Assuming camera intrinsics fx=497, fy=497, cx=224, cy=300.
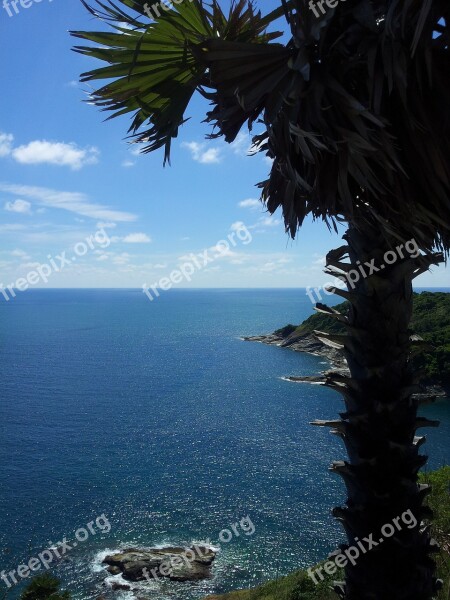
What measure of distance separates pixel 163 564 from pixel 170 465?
1499cm

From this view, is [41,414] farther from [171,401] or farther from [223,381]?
[223,381]

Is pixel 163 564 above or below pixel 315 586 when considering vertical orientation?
below

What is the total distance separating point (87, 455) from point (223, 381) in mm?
35730

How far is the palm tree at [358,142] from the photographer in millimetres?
3598

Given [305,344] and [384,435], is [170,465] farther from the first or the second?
[305,344]

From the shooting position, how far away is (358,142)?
142 inches

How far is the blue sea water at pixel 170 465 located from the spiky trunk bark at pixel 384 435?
28.8m

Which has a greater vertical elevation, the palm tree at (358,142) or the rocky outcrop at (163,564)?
the palm tree at (358,142)

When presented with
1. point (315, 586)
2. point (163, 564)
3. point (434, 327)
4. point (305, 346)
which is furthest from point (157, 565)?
point (305, 346)

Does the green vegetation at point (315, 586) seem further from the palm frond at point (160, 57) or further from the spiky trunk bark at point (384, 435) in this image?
the palm frond at point (160, 57)

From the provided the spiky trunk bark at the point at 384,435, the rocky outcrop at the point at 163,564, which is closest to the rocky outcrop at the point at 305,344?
the rocky outcrop at the point at 163,564

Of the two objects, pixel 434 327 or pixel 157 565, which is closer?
pixel 157 565

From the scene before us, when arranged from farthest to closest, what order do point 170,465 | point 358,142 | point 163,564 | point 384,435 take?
point 170,465 < point 163,564 < point 384,435 < point 358,142

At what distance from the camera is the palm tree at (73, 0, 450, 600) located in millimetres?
3598
